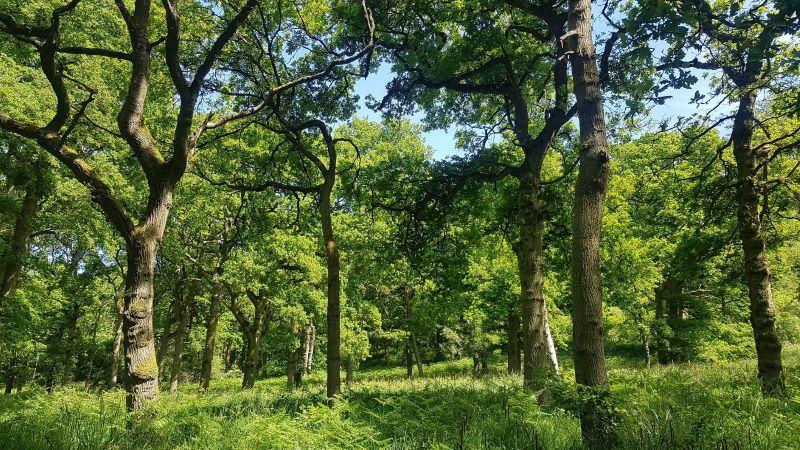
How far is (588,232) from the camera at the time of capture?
16.6 feet

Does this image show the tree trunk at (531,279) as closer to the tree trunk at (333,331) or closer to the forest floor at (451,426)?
the forest floor at (451,426)

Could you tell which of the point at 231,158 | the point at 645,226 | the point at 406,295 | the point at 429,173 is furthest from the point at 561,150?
the point at 406,295

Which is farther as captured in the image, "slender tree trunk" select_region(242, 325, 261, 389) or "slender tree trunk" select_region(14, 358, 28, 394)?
"slender tree trunk" select_region(14, 358, 28, 394)

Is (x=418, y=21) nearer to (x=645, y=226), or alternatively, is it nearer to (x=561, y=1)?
(x=561, y=1)

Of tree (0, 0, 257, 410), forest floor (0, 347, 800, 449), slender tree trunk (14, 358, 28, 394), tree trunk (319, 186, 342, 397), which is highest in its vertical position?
tree (0, 0, 257, 410)

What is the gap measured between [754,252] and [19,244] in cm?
2313

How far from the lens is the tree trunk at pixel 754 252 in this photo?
823cm

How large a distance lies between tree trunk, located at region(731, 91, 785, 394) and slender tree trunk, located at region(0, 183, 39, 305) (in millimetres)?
21449

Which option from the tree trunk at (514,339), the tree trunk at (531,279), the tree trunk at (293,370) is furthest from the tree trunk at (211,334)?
the tree trunk at (531,279)

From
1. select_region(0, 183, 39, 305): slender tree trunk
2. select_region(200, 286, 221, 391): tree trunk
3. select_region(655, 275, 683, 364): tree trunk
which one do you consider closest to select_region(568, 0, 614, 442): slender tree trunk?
select_region(0, 183, 39, 305): slender tree trunk

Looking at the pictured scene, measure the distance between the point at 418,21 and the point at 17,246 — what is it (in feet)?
57.3

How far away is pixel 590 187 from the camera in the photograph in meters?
5.13

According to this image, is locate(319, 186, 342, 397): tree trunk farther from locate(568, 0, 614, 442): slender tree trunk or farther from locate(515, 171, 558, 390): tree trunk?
locate(568, 0, 614, 442): slender tree trunk

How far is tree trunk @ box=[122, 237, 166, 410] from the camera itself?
628 cm
